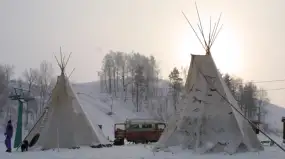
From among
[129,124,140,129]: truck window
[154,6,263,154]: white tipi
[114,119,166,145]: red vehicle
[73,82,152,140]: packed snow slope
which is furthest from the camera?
[73,82,152,140]: packed snow slope

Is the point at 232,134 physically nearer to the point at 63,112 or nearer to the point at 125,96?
the point at 63,112

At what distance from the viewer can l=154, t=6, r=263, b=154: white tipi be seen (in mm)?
16547

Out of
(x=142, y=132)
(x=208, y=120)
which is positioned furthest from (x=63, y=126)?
(x=142, y=132)

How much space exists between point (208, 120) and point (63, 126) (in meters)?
7.52

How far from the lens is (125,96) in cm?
9869

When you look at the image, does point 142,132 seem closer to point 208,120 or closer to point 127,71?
point 208,120

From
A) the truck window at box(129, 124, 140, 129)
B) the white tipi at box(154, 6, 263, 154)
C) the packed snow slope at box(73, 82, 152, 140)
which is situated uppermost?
the white tipi at box(154, 6, 263, 154)

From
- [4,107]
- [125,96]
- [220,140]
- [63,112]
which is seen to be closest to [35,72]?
[4,107]

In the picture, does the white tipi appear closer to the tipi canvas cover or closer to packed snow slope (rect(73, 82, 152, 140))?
the tipi canvas cover

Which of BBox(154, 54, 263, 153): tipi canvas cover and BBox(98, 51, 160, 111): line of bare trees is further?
BBox(98, 51, 160, 111): line of bare trees

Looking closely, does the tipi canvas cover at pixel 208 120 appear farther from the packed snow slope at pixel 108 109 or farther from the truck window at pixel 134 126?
the packed snow slope at pixel 108 109

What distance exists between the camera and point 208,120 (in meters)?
17.3

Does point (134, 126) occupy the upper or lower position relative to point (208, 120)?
lower

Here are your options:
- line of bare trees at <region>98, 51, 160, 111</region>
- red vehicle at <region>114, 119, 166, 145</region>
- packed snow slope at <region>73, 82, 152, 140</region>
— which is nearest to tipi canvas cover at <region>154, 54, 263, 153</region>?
red vehicle at <region>114, 119, 166, 145</region>
